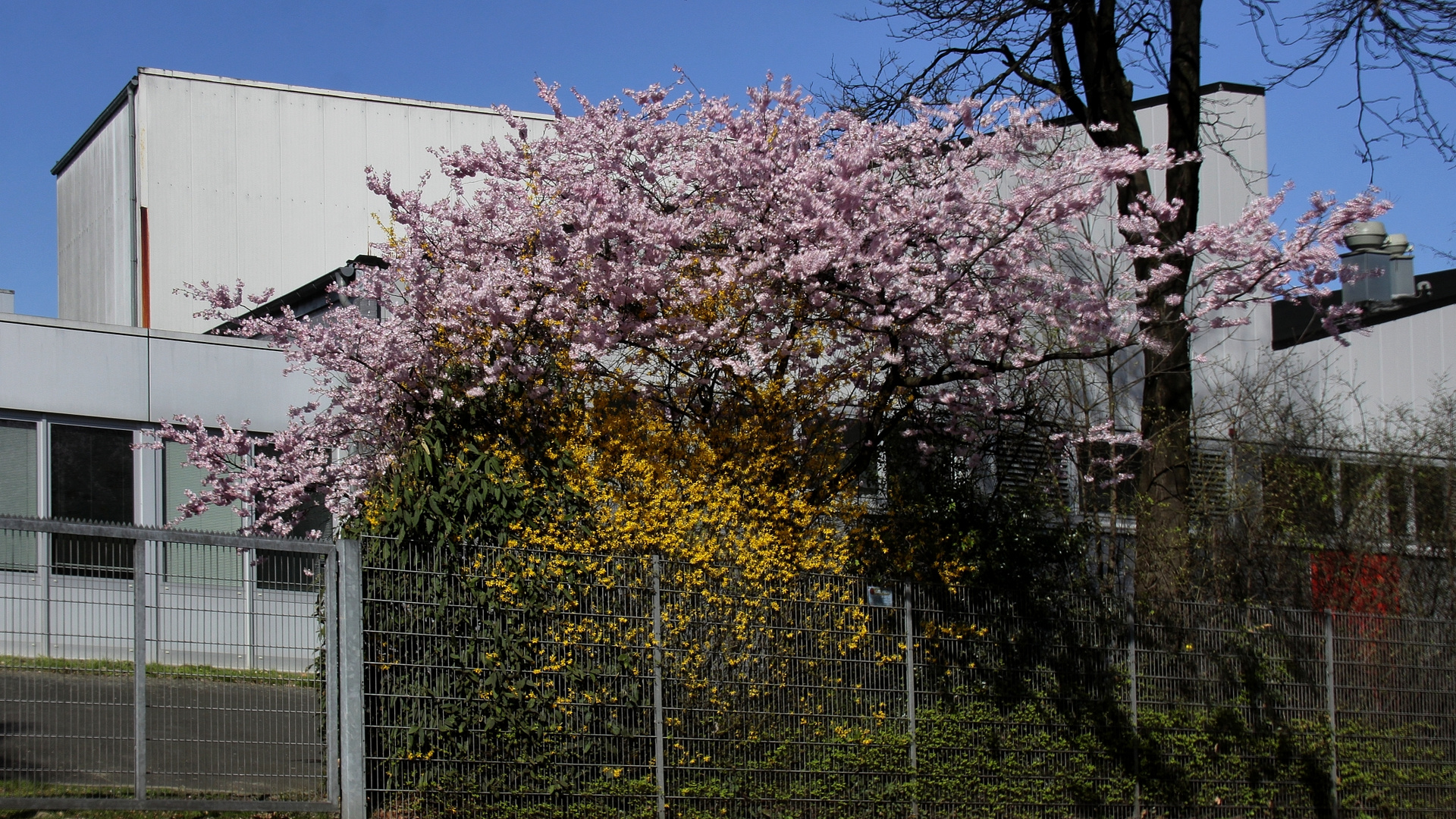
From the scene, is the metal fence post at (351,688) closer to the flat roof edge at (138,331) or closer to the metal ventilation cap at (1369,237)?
the flat roof edge at (138,331)

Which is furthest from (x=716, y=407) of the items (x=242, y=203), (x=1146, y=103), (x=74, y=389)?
(x=242, y=203)

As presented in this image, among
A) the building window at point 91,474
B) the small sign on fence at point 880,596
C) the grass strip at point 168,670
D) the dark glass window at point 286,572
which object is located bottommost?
the grass strip at point 168,670

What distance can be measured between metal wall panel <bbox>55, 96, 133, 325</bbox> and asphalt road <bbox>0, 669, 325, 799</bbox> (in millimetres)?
17149

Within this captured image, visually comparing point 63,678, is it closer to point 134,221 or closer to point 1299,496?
point 1299,496

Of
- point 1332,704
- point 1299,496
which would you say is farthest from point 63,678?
point 1299,496

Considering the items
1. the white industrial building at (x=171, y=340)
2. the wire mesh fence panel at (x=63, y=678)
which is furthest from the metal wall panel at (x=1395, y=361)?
the wire mesh fence panel at (x=63, y=678)

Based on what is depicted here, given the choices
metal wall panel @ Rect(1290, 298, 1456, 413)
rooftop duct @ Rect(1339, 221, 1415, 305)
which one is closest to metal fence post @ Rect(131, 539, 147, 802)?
metal wall panel @ Rect(1290, 298, 1456, 413)

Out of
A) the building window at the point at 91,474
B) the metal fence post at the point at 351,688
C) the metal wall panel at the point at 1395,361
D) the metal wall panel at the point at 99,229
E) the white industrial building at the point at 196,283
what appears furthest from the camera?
the metal wall panel at the point at 99,229

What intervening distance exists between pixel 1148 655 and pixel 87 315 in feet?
71.6

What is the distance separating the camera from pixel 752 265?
31.7 ft

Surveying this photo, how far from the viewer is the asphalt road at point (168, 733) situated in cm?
738

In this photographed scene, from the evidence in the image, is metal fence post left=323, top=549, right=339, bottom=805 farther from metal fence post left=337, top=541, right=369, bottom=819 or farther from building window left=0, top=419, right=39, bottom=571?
building window left=0, top=419, right=39, bottom=571

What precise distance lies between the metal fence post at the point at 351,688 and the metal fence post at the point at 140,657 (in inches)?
44.6

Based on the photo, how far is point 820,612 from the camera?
382 inches
